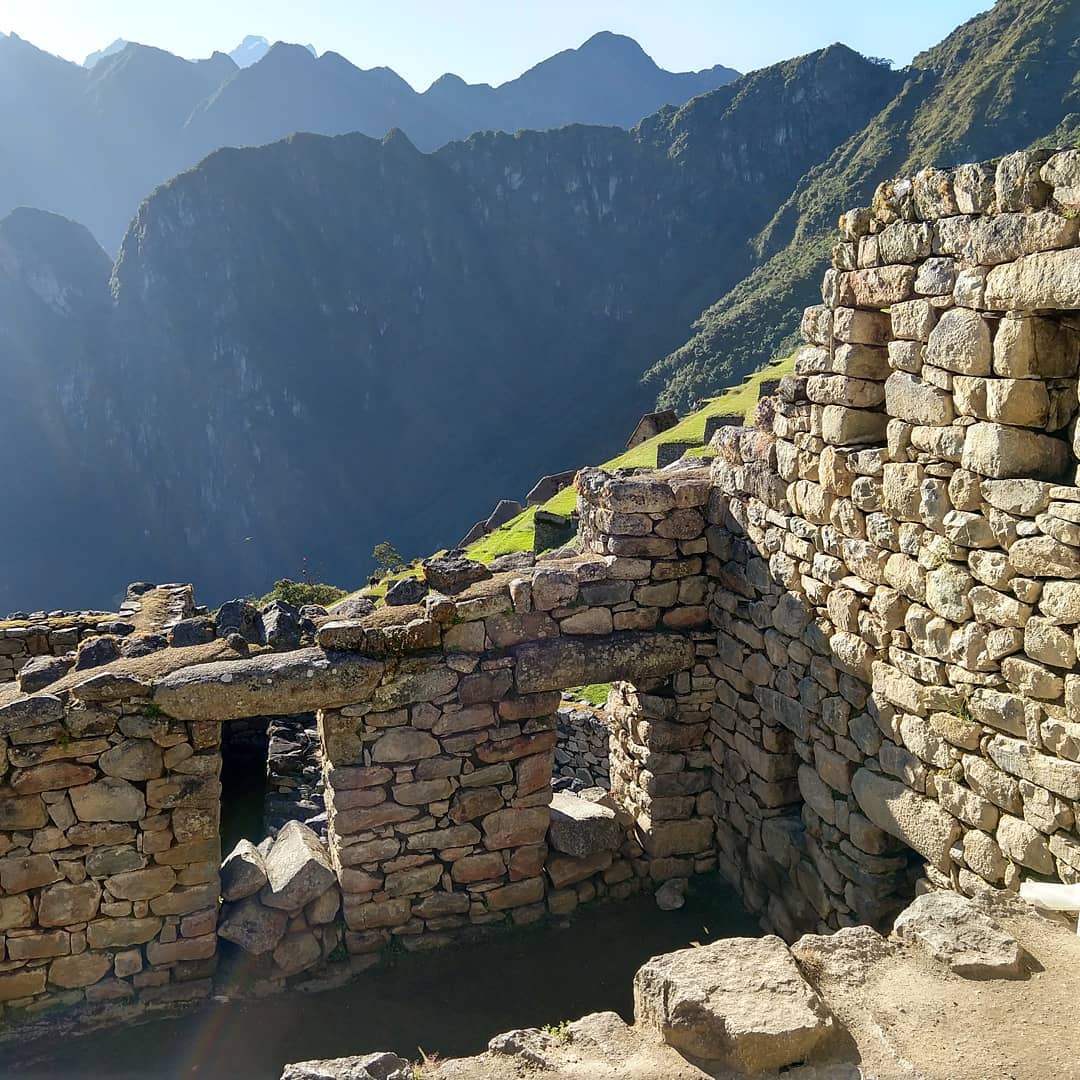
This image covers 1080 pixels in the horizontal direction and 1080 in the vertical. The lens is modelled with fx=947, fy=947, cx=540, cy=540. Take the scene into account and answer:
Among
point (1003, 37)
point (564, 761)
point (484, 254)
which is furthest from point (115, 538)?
point (564, 761)

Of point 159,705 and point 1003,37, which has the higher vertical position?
point 1003,37

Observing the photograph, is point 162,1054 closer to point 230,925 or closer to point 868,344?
point 230,925

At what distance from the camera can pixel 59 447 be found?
149875 millimetres

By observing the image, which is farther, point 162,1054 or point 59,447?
point 59,447

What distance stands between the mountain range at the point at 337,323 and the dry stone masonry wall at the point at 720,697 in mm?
115839

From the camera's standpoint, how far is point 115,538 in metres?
145

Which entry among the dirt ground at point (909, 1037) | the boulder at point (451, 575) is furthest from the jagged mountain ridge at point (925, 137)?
the dirt ground at point (909, 1037)

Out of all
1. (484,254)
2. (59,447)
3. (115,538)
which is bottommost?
(115,538)

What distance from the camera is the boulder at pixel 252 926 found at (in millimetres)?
7473

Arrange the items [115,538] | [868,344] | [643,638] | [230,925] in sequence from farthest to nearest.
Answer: [115,538] → [643,638] → [230,925] → [868,344]

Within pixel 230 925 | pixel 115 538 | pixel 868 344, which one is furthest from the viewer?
pixel 115 538

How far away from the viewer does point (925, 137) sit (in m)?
75.2

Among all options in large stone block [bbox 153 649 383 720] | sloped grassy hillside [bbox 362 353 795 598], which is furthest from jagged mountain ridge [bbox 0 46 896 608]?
large stone block [bbox 153 649 383 720]

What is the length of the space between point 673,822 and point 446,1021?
8.78ft
